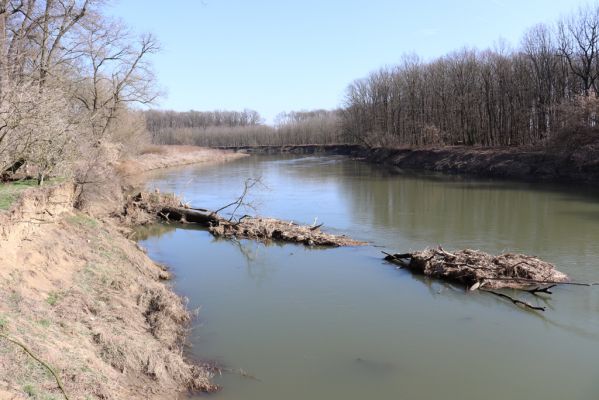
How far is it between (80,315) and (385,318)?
5861mm

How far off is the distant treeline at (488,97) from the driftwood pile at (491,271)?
80.2 ft

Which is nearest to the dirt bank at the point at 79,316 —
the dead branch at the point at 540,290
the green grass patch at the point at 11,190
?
the green grass patch at the point at 11,190

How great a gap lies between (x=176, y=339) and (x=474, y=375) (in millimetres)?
5091

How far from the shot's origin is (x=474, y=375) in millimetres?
7988

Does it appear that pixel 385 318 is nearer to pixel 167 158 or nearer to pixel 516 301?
pixel 516 301

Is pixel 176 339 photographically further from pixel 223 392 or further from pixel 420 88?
pixel 420 88

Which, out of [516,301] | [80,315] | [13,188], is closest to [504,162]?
[516,301]

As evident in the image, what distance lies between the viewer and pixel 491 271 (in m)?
12.4

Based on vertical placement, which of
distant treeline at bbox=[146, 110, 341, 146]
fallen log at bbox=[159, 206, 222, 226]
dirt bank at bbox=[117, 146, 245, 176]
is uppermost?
distant treeline at bbox=[146, 110, 341, 146]

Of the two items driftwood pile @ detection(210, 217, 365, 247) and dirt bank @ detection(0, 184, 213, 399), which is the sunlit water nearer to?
driftwood pile @ detection(210, 217, 365, 247)

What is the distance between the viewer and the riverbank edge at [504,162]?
32.3 metres

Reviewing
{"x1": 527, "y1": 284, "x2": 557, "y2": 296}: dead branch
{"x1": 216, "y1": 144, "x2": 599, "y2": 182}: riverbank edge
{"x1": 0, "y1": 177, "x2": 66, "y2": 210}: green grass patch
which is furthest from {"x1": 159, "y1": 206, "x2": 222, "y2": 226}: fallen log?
{"x1": 216, "y1": 144, "x2": 599, "y2": 182}: riverbank edge

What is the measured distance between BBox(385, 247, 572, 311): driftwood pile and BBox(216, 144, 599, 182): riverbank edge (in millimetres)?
22658

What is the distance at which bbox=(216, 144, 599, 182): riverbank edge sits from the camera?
106 feet
